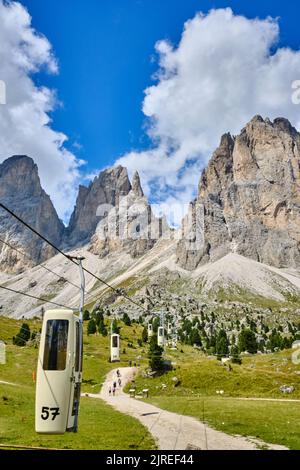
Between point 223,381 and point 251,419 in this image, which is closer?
point 251,419

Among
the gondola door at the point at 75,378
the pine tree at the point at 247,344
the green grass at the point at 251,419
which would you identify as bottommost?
the green grass at the point at 251,419

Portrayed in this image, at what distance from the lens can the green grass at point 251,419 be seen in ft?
81.5

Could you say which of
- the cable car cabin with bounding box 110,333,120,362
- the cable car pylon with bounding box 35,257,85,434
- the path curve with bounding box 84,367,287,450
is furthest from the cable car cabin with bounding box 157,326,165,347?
the cable car pylon with bounding box 35,257,85,434

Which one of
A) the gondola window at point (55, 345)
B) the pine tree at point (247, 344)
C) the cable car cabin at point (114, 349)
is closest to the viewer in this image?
the gondola window at point (55, 345)

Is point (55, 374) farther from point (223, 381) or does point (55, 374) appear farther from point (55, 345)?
point (223, 381)

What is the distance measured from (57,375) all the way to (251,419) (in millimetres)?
17050

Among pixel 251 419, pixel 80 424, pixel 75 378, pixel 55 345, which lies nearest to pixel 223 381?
pixel 251 419

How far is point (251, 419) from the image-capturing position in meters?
31.6

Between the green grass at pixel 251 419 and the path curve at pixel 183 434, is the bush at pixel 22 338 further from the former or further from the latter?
the path curve at pixel 183 434

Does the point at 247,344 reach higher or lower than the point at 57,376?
higher

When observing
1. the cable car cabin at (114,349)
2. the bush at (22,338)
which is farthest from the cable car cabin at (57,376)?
the bush at (22,338)
